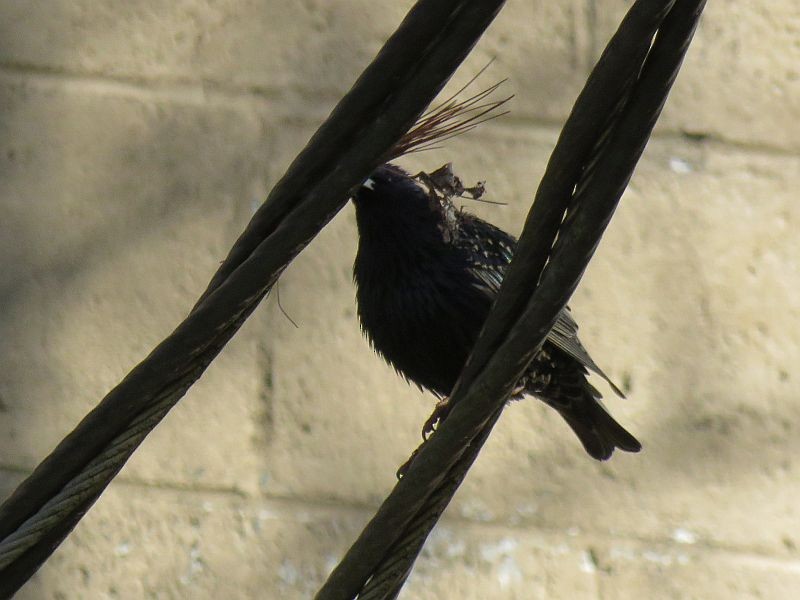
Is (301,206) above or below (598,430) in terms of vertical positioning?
below

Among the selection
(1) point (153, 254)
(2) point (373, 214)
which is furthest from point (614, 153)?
(1) point (153, 254)

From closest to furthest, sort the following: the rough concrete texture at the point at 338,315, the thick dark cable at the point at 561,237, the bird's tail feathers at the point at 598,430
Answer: the thick dark cable at the point at 561,237 < the bird's tail feathers at the point at 598,430 < the rough concrete texture at the point at 338,315

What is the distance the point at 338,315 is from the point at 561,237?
2.04 metres

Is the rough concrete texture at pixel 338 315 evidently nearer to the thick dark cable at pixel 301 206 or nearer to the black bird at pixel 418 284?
the black bird at pixel 418 284

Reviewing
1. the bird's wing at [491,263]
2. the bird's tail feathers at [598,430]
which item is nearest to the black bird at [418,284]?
the bird's wing at [491,263]

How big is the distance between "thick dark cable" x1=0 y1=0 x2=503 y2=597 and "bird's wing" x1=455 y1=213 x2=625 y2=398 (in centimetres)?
137

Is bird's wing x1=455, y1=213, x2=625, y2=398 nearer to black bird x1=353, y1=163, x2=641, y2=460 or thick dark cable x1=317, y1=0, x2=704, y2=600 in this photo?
black bird x1=353, y1=163, x2=641, y2=460

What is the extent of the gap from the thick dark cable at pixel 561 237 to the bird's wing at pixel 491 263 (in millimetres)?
1353

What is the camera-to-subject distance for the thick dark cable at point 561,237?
1.41m

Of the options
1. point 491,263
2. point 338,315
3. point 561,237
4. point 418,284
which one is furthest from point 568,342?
point 561,237

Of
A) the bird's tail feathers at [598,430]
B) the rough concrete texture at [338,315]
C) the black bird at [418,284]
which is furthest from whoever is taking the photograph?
the rough concrete texture at [338,315]

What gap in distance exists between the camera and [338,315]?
345 cm

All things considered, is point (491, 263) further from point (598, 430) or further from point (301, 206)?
point (301, 206)

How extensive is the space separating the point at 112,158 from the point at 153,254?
0.34 meters
